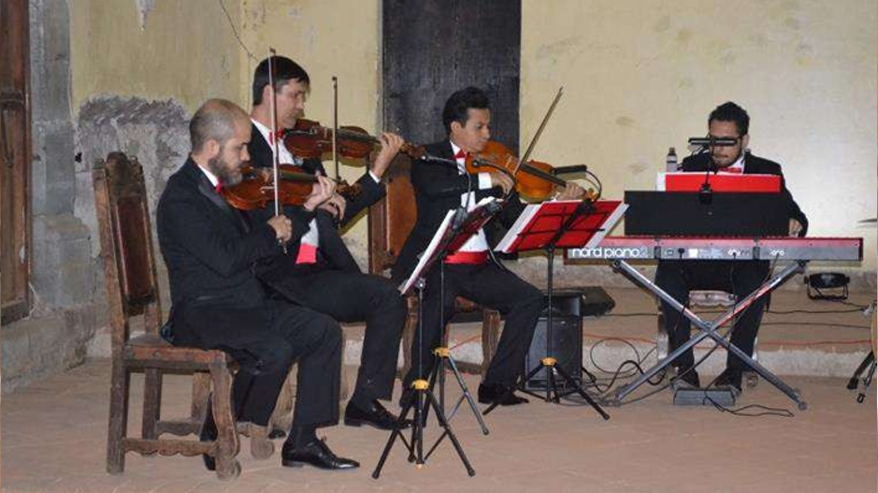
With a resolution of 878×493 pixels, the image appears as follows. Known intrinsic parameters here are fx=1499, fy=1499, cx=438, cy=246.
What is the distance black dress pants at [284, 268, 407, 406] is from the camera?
249 inches

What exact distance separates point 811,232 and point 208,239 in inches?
202

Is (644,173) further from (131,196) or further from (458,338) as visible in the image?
(131,196)

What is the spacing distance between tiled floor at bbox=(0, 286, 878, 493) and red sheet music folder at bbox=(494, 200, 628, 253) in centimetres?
77

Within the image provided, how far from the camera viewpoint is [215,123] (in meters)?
5.50

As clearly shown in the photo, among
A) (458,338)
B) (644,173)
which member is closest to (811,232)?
(644,173)

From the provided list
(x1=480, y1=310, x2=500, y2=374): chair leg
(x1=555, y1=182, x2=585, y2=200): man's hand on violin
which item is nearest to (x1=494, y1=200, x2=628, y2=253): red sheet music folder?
(x1=555, y1=182, x2=585, y2=200): man's hand on violin

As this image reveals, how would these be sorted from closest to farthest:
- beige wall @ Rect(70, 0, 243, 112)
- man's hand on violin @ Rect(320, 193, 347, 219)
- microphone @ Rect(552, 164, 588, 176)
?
1. man's hand on violin @ Rect(320, 193, 347, 219)
2. microphone @ Rect(552, 164, 588, 176)
3. beige wall @ Rect(70, 0, 243, 112)

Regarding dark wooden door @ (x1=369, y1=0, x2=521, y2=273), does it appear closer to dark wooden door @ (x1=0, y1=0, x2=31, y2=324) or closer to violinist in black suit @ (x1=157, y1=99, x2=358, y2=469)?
dark wooden door @ (x1=0, y1=0, x2=31, y2=324)

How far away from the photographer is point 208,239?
5.39 metres

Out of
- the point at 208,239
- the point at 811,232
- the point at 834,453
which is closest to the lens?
the point at 208,239

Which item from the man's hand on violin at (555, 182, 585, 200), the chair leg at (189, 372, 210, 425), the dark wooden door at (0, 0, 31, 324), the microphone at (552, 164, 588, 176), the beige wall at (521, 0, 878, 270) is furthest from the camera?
the beige wall at (521, 0, 878, 270)

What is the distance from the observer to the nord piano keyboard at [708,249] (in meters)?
6.48

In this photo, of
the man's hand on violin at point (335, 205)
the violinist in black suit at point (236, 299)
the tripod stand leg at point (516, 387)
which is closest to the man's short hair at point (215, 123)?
the violinist in black suit at point (236, 299)

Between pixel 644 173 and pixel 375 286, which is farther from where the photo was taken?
pixel 644 173
